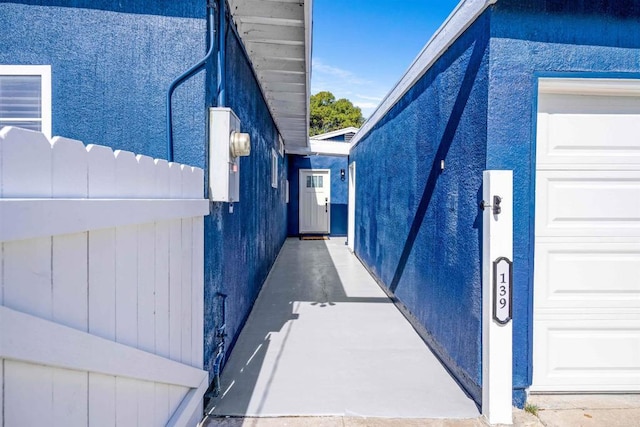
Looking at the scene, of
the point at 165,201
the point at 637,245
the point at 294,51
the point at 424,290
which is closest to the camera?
the point at 165,201

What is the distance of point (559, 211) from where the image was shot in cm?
246

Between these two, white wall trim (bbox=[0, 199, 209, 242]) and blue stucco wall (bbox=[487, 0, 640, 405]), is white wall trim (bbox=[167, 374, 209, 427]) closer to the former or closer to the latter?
white wall trim (bbox=[0, 199, 209, 242])

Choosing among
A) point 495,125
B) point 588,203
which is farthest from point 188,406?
point 588,203

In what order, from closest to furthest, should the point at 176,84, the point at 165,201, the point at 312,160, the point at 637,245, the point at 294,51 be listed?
1. the point at 165,201
2. the point at 176,84
3. the point at 637,245
4. the point at 294,51
5. the point at 312,160

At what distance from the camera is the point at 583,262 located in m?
2.46

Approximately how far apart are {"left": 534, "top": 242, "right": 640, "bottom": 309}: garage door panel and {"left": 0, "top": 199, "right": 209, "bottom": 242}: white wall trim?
7.92 ft

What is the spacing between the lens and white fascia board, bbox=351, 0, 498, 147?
2.53m

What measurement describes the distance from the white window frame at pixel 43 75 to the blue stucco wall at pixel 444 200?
2815 mm

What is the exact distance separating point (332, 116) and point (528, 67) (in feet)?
80.8

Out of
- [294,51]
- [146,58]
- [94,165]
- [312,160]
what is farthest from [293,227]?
[94,165]

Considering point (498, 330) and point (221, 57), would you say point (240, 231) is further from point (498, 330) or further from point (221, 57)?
point (498, 330)

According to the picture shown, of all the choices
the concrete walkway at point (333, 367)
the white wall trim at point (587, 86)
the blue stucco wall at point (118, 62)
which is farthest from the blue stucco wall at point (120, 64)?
the white wall trim at point (587, 86)

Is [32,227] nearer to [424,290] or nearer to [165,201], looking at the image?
[165,201]

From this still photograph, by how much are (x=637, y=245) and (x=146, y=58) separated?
11.3 feet
